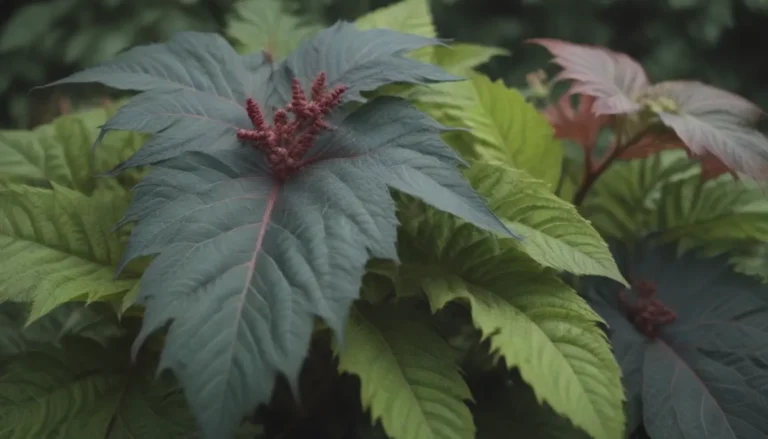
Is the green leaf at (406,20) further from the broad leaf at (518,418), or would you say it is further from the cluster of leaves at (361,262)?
the broad leaf at (518,418)

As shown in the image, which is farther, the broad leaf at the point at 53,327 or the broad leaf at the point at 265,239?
the broad leaf at the point at 53,327

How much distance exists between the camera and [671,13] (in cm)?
178

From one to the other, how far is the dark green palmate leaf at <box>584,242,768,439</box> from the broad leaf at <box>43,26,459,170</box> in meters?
0.39

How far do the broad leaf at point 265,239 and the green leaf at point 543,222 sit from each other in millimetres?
101

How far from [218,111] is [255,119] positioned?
7cm

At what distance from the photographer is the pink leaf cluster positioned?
2.62 ft

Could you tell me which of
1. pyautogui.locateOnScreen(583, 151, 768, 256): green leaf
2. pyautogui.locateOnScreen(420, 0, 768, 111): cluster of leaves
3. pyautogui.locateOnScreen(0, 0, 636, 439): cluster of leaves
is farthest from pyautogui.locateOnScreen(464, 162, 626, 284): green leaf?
pyautogui.locateOnScreen(420, 0, 768, 111): cluster of leaves

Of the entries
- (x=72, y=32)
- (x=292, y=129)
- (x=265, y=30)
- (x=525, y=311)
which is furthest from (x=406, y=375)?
(x=72, y=32)

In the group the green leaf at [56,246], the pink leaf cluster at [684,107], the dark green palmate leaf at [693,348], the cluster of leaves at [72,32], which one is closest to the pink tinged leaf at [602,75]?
the pink leaf cluster at [684,107]

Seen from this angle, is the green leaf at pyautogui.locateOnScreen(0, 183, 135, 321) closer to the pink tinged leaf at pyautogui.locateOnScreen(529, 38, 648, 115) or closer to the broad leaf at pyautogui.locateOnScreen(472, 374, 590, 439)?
the broad leaf at pyautogui.locateOnScreen(472, 374, 590, 439)

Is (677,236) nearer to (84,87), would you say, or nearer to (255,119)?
(255,119)

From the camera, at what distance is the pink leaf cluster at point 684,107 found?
0.80 metres

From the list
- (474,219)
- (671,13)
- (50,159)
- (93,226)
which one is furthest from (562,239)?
(671,13)

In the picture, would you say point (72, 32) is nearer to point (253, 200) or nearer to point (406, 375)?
point (253, 200)
